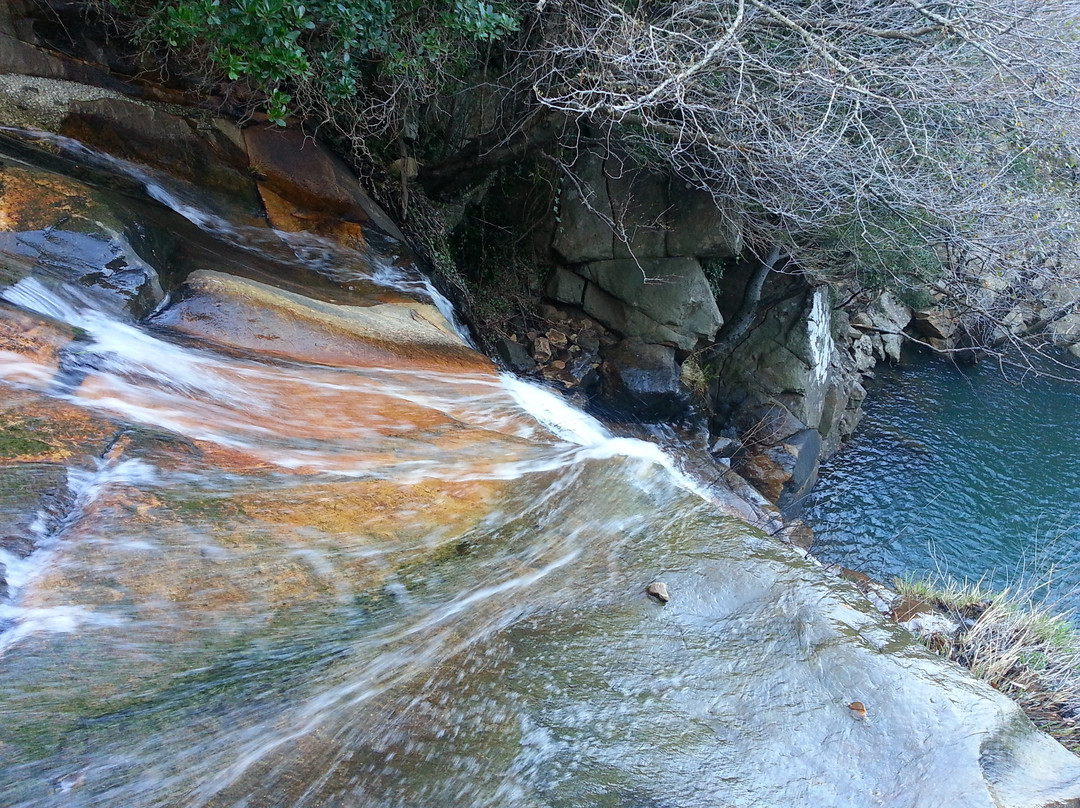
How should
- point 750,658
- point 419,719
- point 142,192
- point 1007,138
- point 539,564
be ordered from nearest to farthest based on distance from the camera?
point 419,719, point 750,658, point 539,564, point 142,192, point 1007,138

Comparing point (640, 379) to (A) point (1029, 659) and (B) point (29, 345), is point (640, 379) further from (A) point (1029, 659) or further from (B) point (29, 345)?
(B) point (29, 345)

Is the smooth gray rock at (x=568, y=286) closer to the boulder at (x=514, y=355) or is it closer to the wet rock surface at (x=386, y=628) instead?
the boulder at (x=514, y=355)

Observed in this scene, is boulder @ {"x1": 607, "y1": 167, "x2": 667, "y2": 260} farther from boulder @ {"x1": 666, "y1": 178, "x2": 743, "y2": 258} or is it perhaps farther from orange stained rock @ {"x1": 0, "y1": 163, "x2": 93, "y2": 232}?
orange stained rock @ {"x1": 0, "y1": 163, "x2": 93, "y2": 232}

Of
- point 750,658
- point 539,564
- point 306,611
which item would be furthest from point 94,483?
point 750,658

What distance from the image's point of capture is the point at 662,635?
8.92ft

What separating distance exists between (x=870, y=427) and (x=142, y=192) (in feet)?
31.6

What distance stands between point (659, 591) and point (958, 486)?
26.2ft

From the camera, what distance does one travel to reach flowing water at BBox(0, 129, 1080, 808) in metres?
2.06

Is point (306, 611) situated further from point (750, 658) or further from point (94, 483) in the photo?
point (750, 658)

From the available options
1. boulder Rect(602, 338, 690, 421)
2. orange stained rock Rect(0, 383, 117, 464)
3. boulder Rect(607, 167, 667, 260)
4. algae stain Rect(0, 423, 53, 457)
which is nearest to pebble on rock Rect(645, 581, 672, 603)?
orange stained rock Rect(0, 383, 117, 464)

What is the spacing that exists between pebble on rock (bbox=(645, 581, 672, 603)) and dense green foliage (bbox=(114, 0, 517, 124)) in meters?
3.67

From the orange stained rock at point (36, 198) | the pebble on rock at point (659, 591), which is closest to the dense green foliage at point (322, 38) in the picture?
the orange stained rock at point (36, 198)

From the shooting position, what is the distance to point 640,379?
25.3ft

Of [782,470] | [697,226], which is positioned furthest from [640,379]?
[782,470]
